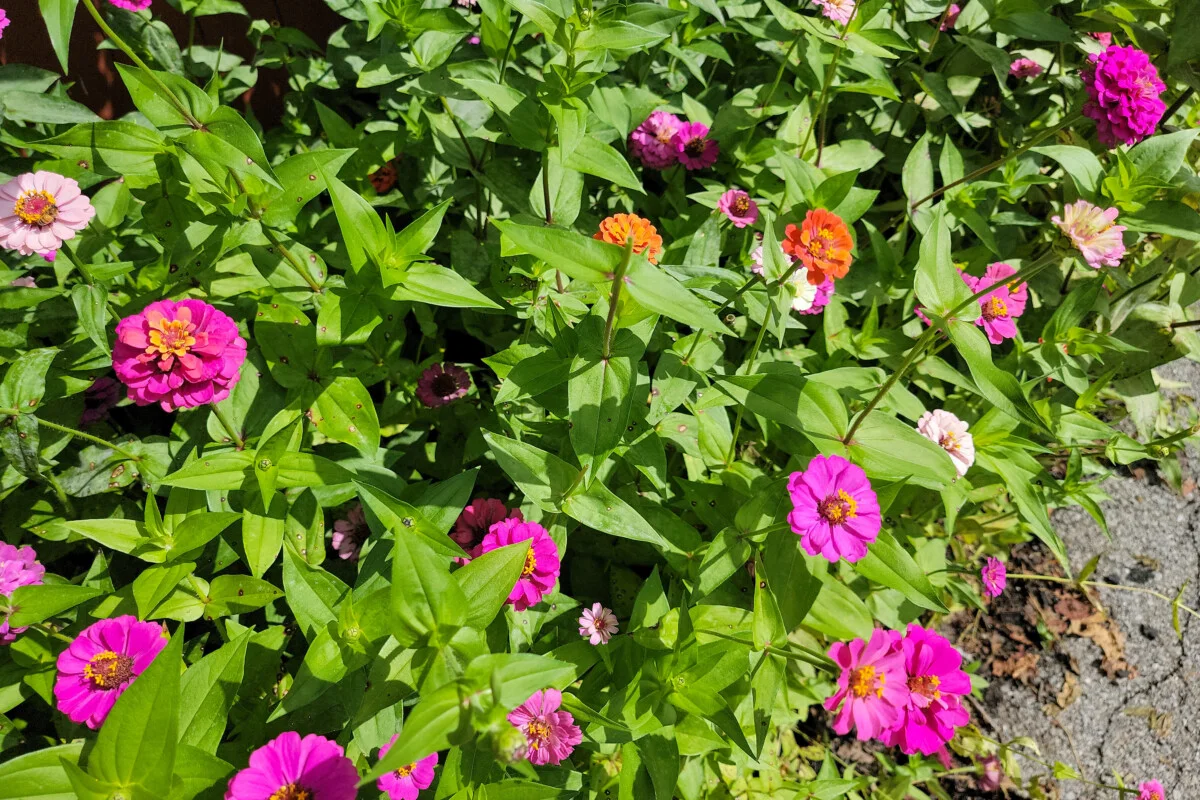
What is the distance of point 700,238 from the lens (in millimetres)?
2098

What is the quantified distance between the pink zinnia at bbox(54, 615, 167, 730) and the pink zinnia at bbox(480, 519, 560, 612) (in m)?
0.69

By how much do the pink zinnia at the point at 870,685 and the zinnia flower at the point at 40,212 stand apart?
2.04m

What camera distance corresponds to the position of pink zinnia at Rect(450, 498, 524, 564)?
1747 millimetres

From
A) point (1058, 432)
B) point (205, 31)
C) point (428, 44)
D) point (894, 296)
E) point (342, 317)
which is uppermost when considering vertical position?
point (428, 44)

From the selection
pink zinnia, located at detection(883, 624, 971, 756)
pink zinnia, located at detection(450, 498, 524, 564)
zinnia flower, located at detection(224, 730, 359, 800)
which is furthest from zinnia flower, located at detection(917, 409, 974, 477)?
zinnia flower, located at detection(224, 730, 359, 800)

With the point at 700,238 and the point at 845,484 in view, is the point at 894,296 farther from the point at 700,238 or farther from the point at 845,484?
the point at 845,484

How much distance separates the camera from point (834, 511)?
1456mm

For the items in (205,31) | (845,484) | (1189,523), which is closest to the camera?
(845,484)

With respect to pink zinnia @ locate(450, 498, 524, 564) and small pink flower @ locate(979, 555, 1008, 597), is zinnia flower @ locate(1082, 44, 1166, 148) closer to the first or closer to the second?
small pink flower @ locate(979, 555, 1008, 597)

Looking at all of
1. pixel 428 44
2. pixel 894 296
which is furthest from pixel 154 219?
pixel 894 296

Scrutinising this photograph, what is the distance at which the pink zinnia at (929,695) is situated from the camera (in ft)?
5.28

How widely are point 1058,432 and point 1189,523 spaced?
164 centimetres

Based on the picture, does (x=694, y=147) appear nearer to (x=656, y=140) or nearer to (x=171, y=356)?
(x=656, y=140)

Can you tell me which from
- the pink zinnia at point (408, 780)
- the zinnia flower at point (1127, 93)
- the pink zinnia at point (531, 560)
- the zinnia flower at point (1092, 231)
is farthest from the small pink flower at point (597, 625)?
the zinnia flower at point (1127, 93)
